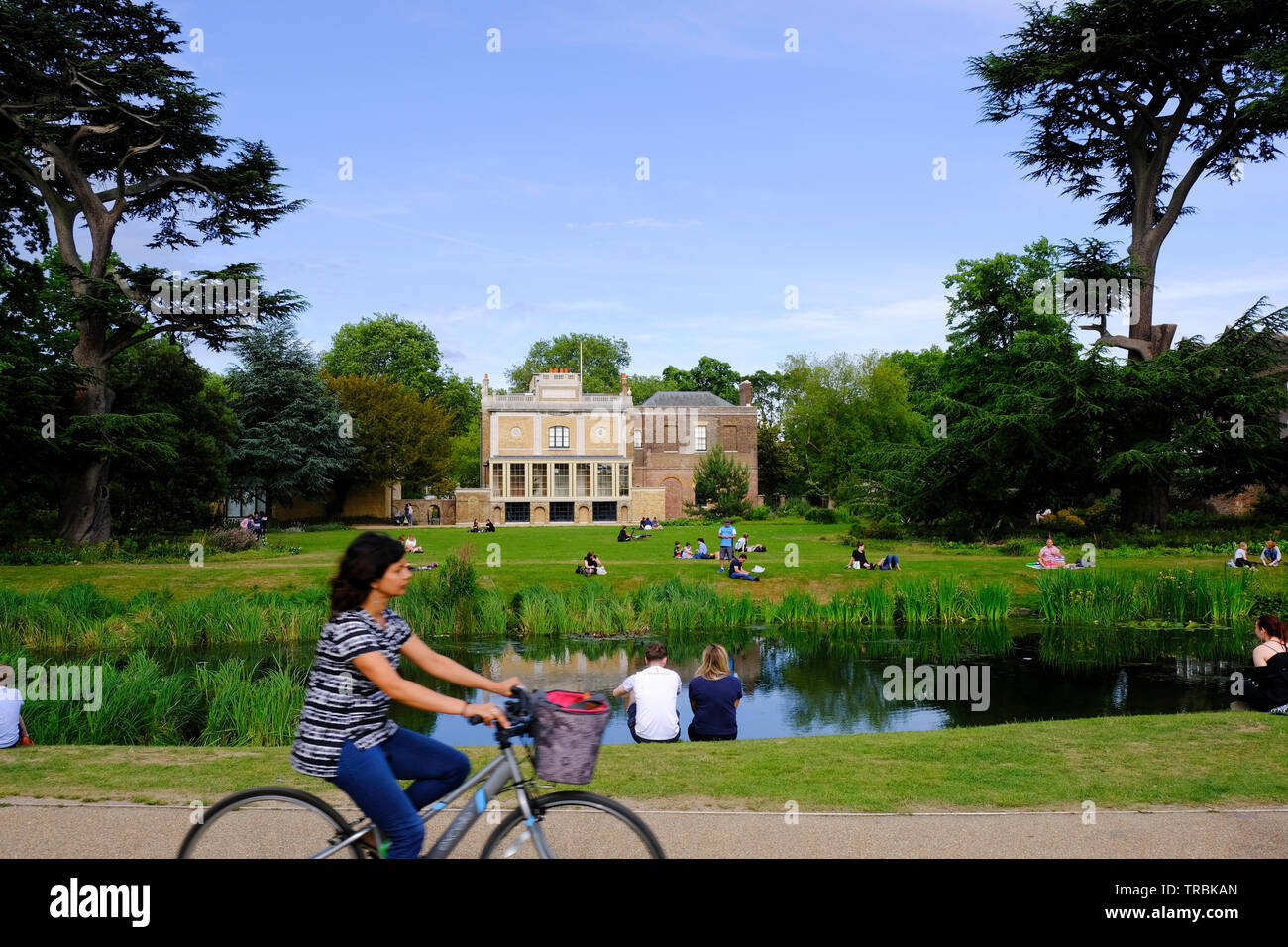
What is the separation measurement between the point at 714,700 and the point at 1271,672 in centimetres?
550

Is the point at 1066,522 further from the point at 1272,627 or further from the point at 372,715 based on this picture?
the point at 372,715

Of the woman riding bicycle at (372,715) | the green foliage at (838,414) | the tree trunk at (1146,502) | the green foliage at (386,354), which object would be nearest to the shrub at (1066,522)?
the tree trunk at (1146,502)

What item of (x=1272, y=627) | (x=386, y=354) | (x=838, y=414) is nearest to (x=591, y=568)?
(x=1272, y=627)

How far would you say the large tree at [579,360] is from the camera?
92438 millimetres

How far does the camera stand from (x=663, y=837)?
5.59 m

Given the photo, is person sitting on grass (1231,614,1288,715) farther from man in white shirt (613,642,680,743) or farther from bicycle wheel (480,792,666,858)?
bicycle wheel (480,792,666,858)

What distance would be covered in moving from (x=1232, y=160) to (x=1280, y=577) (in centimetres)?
1642

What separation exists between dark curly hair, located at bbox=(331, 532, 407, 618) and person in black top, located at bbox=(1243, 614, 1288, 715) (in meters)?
9.11

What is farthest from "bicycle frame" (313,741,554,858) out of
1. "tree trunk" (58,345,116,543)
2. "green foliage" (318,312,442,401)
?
"green foliage" (318,312,442,401)

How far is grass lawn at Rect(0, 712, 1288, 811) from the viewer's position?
21.5ft

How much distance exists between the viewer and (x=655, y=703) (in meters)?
9.95

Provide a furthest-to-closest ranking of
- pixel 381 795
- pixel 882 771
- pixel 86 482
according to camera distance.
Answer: pixel 86 482, pixel 882 771, pixel 381 795
